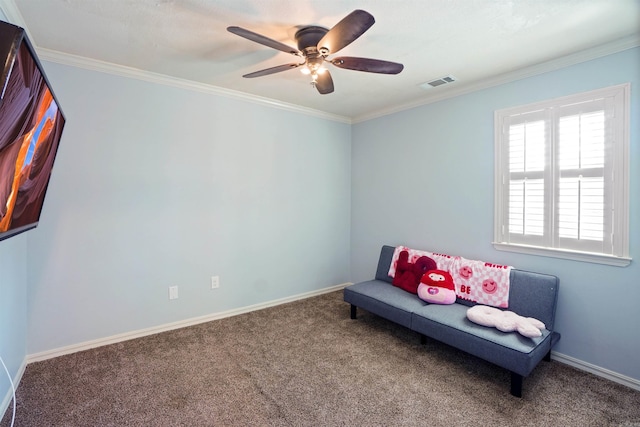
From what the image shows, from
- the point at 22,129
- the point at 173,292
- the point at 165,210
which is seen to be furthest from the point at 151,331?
the point at 22,129

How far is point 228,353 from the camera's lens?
8.53 ft

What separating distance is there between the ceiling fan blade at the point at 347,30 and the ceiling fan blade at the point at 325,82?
31cm

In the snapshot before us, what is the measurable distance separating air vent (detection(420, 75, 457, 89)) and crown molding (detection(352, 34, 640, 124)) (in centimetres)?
15

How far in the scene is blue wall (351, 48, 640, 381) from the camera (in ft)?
7.27

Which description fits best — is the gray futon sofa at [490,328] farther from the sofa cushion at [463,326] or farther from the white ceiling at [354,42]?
the white ceiling at [354,42]

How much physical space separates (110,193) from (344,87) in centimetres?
243

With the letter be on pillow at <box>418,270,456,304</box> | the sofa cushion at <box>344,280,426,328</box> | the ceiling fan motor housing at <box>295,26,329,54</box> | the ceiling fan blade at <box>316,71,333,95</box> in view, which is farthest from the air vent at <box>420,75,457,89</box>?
the sofa cushion at <box>344,280,426,328</box>

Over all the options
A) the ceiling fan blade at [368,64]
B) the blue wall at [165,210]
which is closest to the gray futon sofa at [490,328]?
the blue wall at [165,210]

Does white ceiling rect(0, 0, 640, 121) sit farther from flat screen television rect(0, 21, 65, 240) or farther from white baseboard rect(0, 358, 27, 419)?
white baseboard rect(0, 358, 27, 419)

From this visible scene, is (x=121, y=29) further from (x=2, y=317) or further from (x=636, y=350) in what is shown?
(x=636, y=350)

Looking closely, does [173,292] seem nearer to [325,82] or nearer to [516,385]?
[325,82]

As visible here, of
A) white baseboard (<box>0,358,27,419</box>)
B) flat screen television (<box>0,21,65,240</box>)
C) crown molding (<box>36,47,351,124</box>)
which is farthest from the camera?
crown molding (<box>36,47,351,124</box>)

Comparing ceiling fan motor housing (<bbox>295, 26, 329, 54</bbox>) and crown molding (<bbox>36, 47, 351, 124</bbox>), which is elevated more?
crown molding (<bbox>36, 47, 351, 124</bbox>)

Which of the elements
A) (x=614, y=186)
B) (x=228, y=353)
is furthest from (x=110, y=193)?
(x=614, y=186)
